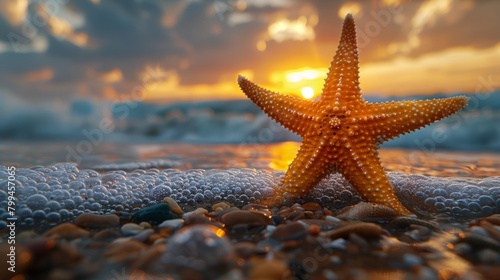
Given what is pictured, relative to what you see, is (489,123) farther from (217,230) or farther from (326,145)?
(217,230)

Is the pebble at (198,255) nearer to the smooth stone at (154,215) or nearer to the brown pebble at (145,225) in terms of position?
the brown pebble at (145,225)

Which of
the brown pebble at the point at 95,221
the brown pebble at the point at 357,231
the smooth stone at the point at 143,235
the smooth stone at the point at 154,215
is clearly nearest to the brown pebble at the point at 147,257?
the smooth stone at the point at 143,235

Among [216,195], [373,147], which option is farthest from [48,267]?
[373,147]

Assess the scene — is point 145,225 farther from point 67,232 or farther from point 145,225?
point 67,232

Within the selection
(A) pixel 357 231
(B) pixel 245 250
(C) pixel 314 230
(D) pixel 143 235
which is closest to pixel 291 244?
(C) pixel 314 230

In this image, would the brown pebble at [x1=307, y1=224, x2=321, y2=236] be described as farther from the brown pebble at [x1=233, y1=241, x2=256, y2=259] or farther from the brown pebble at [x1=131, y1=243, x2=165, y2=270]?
the brown pebble at [x1=131, y1=243, x2=165, y2=270]

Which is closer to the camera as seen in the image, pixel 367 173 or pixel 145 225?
pixel 145 225
